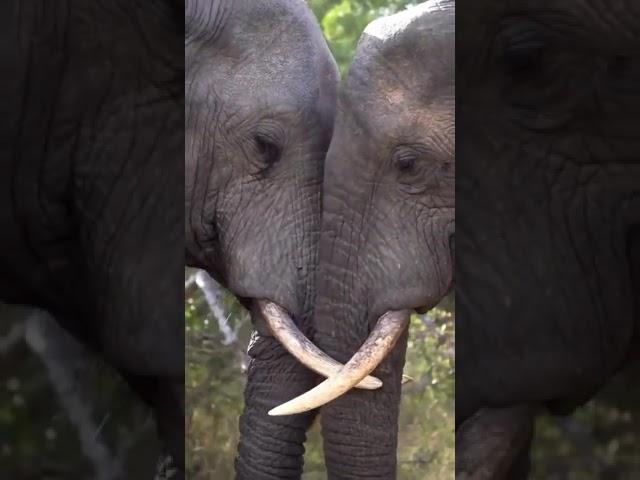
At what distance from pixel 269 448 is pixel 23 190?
0.49 metres

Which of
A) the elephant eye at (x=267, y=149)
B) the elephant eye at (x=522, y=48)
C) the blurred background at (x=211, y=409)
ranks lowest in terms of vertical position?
the blurred background at (x=211, y=409)

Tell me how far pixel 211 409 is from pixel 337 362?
0.49 ft

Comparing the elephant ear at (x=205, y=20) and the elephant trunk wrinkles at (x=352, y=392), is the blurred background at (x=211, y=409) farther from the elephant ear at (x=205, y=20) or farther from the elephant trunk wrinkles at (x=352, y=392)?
the elephant ear at (x=205, y=20)

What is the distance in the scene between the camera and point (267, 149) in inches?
58.7

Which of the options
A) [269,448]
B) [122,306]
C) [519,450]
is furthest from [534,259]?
[122,306]

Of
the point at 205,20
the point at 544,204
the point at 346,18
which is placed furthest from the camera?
the point at 205,20

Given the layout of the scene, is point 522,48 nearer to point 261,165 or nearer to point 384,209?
point 384,209

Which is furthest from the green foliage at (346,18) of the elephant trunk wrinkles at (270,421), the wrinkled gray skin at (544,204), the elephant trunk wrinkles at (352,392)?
the elephant trunk wrinkles at (270,421)

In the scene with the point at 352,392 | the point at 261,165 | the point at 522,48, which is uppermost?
the point at 522,48

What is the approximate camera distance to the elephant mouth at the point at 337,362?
1272mm

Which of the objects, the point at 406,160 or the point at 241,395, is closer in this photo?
the point at 241,395

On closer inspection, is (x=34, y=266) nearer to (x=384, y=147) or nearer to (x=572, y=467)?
(x=384, y=147)

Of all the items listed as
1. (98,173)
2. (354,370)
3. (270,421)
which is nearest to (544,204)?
(354,370)

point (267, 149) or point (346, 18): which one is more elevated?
point (346, 18)
